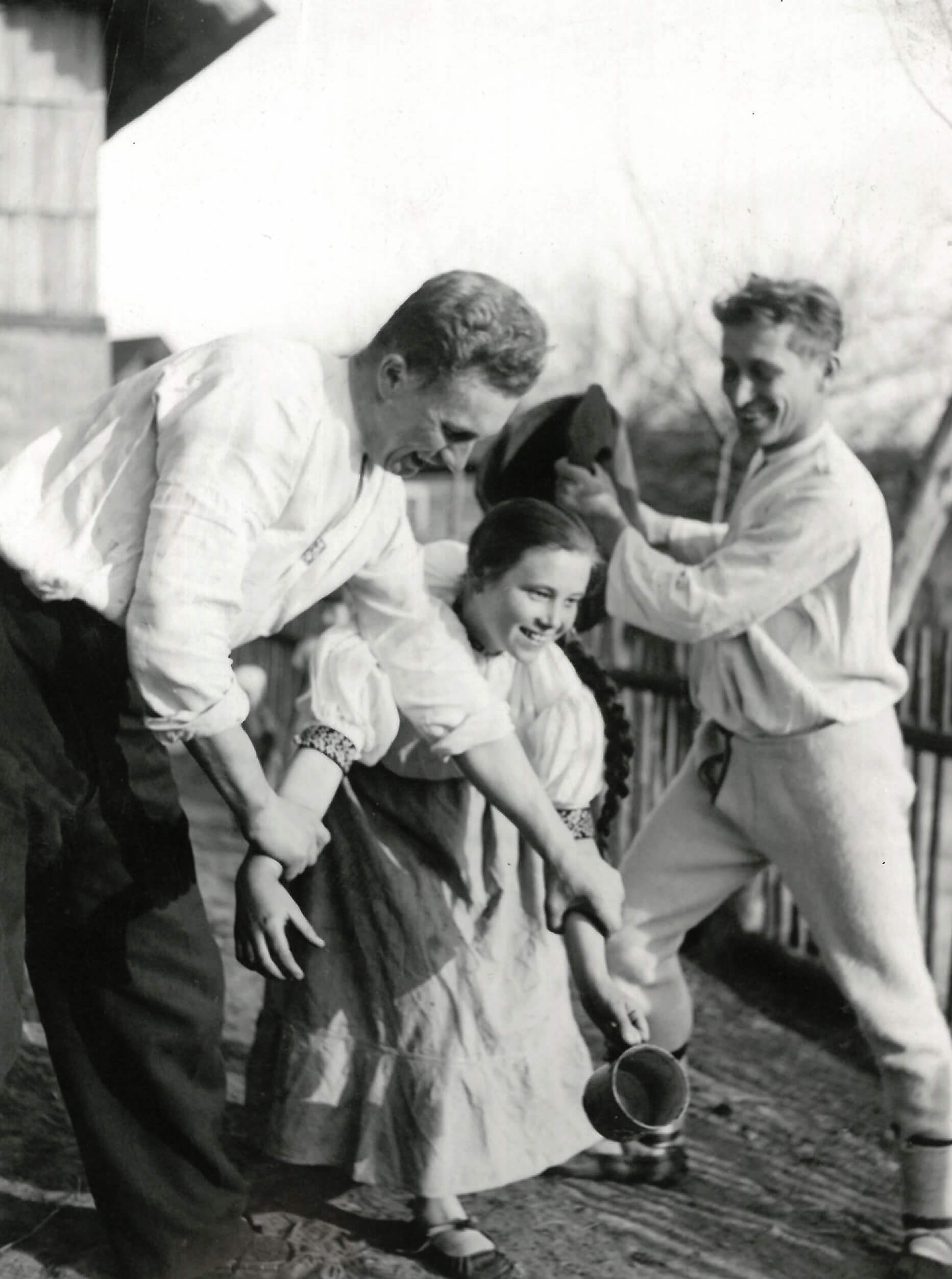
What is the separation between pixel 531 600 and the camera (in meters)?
2.71

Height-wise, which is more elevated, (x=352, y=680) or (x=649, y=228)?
(x=649, y=228)

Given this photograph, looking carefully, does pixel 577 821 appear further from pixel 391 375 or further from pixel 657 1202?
pixel 391 375

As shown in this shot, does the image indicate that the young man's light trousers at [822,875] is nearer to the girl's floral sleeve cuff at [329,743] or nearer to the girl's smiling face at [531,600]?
the girl's smiling face at [531,600]

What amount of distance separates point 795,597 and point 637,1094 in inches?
41.5

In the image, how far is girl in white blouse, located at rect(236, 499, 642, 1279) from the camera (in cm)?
264

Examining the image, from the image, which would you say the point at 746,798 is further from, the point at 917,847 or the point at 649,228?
the point at 917,847

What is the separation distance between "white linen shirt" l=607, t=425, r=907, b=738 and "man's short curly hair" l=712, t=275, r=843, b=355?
0.63 feet

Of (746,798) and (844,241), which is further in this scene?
(844,241)

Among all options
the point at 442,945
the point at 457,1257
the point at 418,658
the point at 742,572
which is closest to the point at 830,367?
the point at 742,572

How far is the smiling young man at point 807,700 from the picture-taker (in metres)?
2.63

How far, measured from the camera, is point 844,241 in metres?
3.21

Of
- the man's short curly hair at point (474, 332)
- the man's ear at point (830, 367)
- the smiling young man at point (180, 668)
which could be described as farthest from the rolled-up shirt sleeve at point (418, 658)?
the man's ear at point (830, 367)

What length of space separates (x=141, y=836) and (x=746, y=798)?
128 centimetres

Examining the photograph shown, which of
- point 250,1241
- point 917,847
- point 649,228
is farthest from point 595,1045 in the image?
point 649,228
